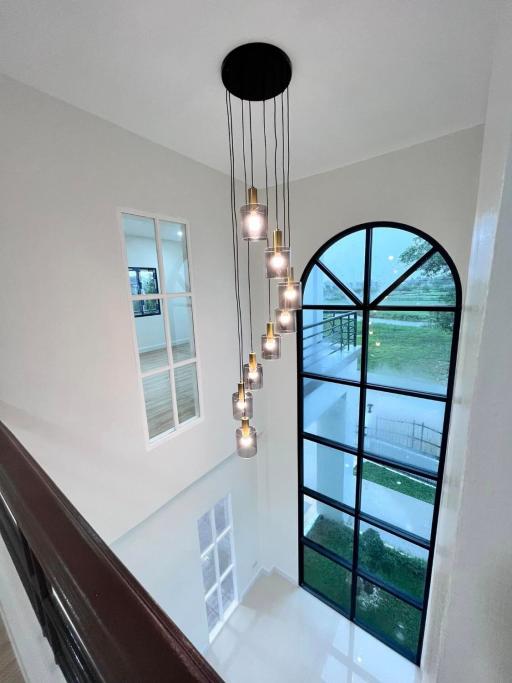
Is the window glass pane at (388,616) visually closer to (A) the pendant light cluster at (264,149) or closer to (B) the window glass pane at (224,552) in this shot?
(B) the window glass pane at (224,552)

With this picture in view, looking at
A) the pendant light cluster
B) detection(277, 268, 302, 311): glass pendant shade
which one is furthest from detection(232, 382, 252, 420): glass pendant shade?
detection(277, 268, 302, 311): glass pendant shade

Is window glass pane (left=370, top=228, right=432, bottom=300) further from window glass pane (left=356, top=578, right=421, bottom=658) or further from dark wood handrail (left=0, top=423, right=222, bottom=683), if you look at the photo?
window glass pane (left=356, top=578, right=421, bottom=658)

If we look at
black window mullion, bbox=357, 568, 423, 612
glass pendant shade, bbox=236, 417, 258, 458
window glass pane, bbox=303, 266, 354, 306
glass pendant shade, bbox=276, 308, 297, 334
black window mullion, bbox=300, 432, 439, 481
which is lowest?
black window mullion, bbox=357, 568, 423, 612

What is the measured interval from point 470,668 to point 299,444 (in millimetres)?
3248

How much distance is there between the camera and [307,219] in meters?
3.06

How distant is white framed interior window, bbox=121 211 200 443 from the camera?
2.33 metres

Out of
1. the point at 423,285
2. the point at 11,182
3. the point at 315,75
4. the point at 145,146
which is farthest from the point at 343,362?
the point at 11,182

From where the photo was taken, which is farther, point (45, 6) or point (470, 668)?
point (45, 6)

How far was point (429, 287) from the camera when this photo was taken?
2.59 metres

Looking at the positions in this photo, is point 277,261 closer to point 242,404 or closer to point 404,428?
point 242,404

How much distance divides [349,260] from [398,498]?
270 centimetres

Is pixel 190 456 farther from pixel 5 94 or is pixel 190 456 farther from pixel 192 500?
pixel 5 94

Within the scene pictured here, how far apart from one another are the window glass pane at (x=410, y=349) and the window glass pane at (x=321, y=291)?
0.42 metres

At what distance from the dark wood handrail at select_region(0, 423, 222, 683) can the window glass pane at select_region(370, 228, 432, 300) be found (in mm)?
2955
